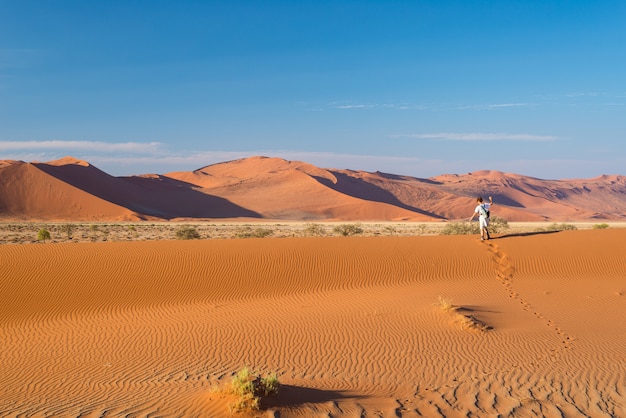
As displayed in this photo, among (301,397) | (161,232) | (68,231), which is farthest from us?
(161,232)

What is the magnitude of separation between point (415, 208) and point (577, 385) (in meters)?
95.7

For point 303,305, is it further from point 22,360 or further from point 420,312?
point 22,360

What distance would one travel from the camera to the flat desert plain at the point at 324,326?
7016 millimetres

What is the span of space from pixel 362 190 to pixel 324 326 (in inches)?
3905

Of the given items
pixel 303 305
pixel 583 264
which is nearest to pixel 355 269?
pixel 303 305

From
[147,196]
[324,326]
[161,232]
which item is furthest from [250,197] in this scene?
[324,326]

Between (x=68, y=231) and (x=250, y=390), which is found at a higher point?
(x=68, y=231)

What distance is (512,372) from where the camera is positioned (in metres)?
8.29

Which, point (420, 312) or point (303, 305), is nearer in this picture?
point (420, 312)

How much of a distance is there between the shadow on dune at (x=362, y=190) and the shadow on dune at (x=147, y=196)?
929 inches

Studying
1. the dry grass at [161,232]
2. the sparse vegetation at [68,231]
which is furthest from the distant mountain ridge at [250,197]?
the sparse vegetation at [68,231]

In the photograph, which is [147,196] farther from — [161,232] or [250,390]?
[250,390]

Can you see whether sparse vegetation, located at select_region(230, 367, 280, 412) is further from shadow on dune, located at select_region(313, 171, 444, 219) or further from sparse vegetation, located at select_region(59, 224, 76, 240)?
shadow on dune, located at select_region(313, 171, 444, 219)

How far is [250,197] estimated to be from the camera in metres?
97.2
